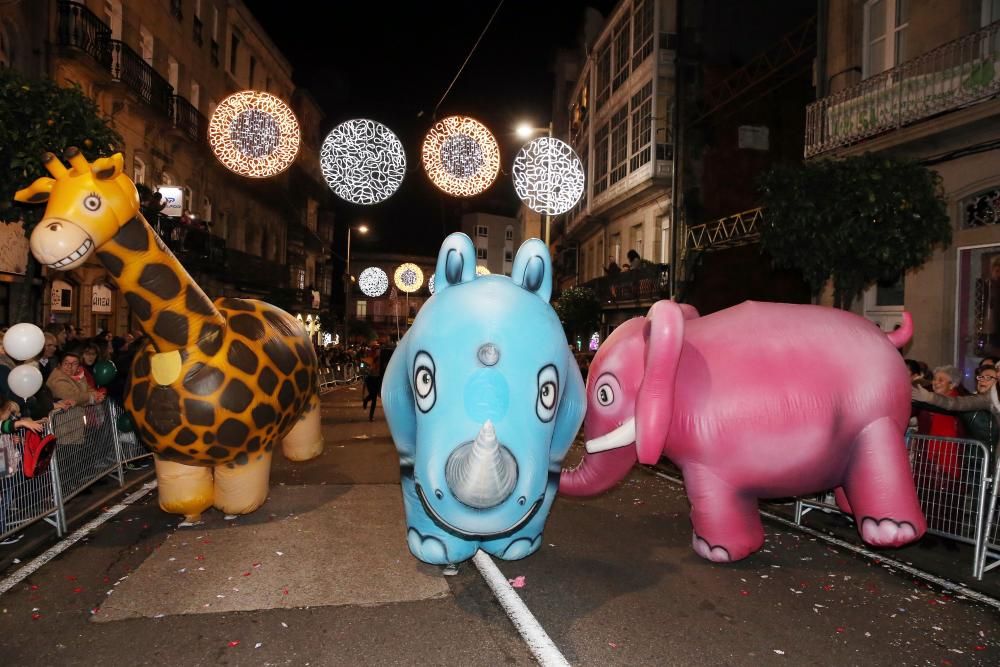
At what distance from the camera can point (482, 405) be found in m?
3.45

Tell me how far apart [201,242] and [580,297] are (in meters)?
12.0

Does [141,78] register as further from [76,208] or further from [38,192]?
[76,208]

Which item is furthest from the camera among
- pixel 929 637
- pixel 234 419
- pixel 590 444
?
pixel 234 419

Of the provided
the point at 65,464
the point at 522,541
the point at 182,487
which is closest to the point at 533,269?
the point at 522,541

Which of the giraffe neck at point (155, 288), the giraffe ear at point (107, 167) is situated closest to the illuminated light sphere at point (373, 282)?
the giraffe neck at point (155, 288)

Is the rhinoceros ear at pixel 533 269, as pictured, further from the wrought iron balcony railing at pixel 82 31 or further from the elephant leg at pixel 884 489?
the wrought iron balcony railing at pixel 82 31

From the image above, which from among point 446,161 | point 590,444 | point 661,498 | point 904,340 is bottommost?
point 661,498

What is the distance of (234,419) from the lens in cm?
534

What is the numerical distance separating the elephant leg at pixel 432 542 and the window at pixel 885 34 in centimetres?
1140

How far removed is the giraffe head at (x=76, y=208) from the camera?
174 inches

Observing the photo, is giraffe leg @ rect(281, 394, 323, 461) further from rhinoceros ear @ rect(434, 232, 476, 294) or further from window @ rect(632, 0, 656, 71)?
window @ rect(632, 0, 656, 71)

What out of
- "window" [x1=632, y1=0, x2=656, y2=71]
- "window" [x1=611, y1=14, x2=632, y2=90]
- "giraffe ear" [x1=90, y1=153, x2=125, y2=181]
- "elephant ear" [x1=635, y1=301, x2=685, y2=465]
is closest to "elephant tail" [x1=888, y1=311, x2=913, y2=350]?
"elephant ear" [x1=635, y1=301, x2=685, y2=465]

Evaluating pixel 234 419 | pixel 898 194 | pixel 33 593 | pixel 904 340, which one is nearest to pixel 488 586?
pixel 234 419

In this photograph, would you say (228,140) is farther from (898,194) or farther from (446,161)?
(898,194)
